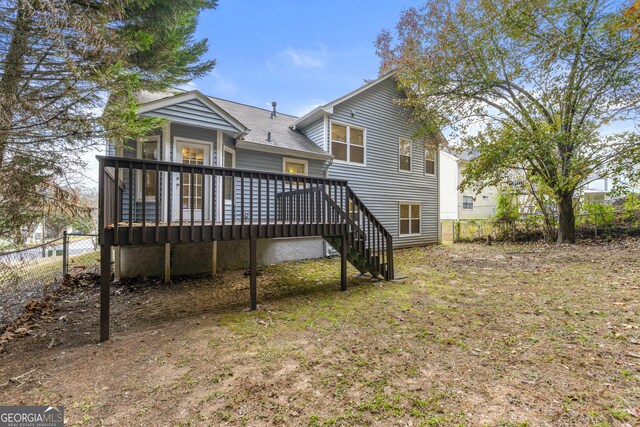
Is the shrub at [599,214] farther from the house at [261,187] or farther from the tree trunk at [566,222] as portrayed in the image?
the house at [261,187]

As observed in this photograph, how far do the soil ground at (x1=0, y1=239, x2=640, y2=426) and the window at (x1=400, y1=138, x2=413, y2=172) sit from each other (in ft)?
25.2

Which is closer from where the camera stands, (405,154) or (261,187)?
(261,187)

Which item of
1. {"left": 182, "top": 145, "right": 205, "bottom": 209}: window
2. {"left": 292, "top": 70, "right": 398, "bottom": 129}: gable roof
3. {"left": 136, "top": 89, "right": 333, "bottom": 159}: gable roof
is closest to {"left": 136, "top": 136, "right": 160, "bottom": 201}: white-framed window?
{"left": 182, "top": 145, "right": 205, "bottom": 209}: window

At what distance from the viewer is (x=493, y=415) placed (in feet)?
6.79

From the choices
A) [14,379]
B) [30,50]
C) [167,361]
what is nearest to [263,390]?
[167,361]

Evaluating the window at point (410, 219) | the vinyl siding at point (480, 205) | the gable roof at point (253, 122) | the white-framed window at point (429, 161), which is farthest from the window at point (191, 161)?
the vinyl siding at point (480, 205)

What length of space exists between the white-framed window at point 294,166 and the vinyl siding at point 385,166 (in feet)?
3.51

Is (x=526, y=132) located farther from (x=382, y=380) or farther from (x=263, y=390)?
(x=263, y=390)

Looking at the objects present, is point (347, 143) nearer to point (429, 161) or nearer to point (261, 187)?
point (429, 161)

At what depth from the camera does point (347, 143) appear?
10.8 meters

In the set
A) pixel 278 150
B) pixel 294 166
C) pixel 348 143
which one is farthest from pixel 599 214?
pixel 278 150

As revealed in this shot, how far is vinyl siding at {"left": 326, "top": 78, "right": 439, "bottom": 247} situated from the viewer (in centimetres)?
1084

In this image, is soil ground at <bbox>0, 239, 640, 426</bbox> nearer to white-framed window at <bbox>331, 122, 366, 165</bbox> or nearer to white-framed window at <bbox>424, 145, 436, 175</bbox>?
white-framed window at <bbox>331, 122, 366, 165</bbox>

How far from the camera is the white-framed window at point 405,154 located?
1250 cm
